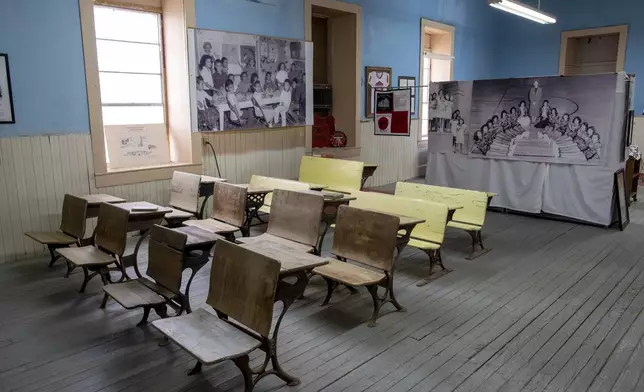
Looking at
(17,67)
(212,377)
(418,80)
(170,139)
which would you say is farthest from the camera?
(418,80)

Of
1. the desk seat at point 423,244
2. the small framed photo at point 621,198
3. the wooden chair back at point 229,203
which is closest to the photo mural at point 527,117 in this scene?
the small framed photo at point 621,198

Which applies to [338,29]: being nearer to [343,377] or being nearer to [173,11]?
Answer: [173,11]

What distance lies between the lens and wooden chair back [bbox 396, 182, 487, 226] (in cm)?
540

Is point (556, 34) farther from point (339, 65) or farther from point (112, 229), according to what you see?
point (112, 229)

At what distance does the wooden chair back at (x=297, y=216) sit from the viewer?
397 cm

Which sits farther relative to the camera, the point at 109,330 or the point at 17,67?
the point at 17,67

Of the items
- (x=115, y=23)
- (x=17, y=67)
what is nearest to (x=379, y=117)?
(x=115, y=23)

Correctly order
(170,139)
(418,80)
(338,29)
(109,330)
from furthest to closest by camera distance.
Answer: (418,80)
(338,29)
(170,139)
(109,330)

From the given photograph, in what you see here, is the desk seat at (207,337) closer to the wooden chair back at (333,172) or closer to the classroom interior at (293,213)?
the classroom interior at (293,213)

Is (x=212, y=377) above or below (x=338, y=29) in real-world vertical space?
below

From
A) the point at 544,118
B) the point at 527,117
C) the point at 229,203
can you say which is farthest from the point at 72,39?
the point at 544,118

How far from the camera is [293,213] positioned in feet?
13.7

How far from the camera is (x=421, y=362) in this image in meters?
3.11

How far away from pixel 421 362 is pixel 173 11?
5378 mm
